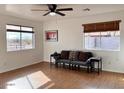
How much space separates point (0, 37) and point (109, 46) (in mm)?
4429

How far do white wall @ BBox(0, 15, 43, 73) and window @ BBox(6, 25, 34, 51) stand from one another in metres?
0.21

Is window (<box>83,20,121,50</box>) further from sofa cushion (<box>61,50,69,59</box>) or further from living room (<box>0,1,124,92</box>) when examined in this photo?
sofa cushion (<box>61,50,69,59</box>)

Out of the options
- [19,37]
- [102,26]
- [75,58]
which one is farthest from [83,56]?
[19,37]

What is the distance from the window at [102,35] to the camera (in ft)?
17.0

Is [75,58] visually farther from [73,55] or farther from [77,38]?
[77,38]

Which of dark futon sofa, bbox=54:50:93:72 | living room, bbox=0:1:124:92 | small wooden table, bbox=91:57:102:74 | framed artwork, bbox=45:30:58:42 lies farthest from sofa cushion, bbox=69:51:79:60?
framed artwork, bbox=45:30:58:42

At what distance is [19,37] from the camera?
20.0ft

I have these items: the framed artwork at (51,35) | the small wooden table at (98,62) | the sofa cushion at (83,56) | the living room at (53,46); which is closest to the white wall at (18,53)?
the living room at (53,46)

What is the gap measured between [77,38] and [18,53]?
9.32 ft

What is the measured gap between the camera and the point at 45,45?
750cm

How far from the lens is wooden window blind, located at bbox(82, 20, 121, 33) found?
510 cm

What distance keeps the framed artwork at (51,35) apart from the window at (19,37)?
855 millimetres
